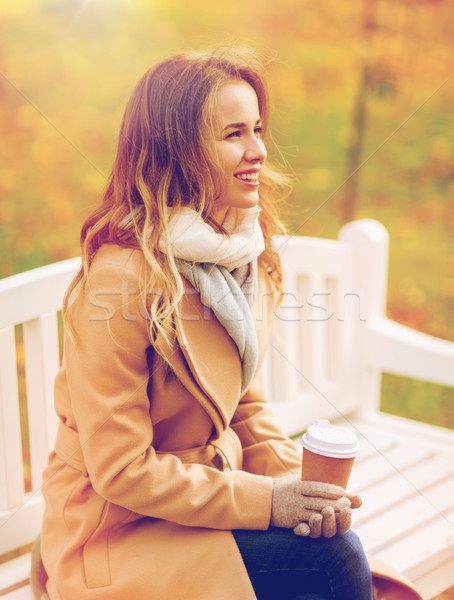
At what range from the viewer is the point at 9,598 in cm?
174

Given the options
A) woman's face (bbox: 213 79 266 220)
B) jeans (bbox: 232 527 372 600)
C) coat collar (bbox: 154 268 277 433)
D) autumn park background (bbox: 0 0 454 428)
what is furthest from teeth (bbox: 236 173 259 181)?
autumn park background (bbox: 0 0 454 428)

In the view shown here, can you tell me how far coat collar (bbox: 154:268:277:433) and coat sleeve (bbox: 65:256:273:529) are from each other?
0.28ft

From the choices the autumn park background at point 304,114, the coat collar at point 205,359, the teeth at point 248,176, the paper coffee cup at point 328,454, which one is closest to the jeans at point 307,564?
the paper coffee cup at point 328,454

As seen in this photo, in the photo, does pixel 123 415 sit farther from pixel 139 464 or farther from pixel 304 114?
pixel 304 114

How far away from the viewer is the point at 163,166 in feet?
5.12

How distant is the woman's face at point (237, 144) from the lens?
1.56 metres

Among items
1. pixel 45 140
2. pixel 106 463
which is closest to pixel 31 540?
pixel 106 463

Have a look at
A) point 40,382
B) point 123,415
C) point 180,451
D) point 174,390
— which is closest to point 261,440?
point 180,451

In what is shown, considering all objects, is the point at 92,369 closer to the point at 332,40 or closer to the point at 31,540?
the point at 31,540

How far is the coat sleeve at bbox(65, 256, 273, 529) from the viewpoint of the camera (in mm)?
1435

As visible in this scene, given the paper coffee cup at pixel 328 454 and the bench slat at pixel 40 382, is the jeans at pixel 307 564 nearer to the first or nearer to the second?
the paper coffee cup at pixel 328 454

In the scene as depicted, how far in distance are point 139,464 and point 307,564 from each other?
1.49 ft

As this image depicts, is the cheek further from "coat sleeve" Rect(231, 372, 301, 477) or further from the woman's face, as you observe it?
Result: "coat sleeve" Rect(231, 372, 301, 477)

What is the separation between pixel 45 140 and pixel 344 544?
4355 millimetres
